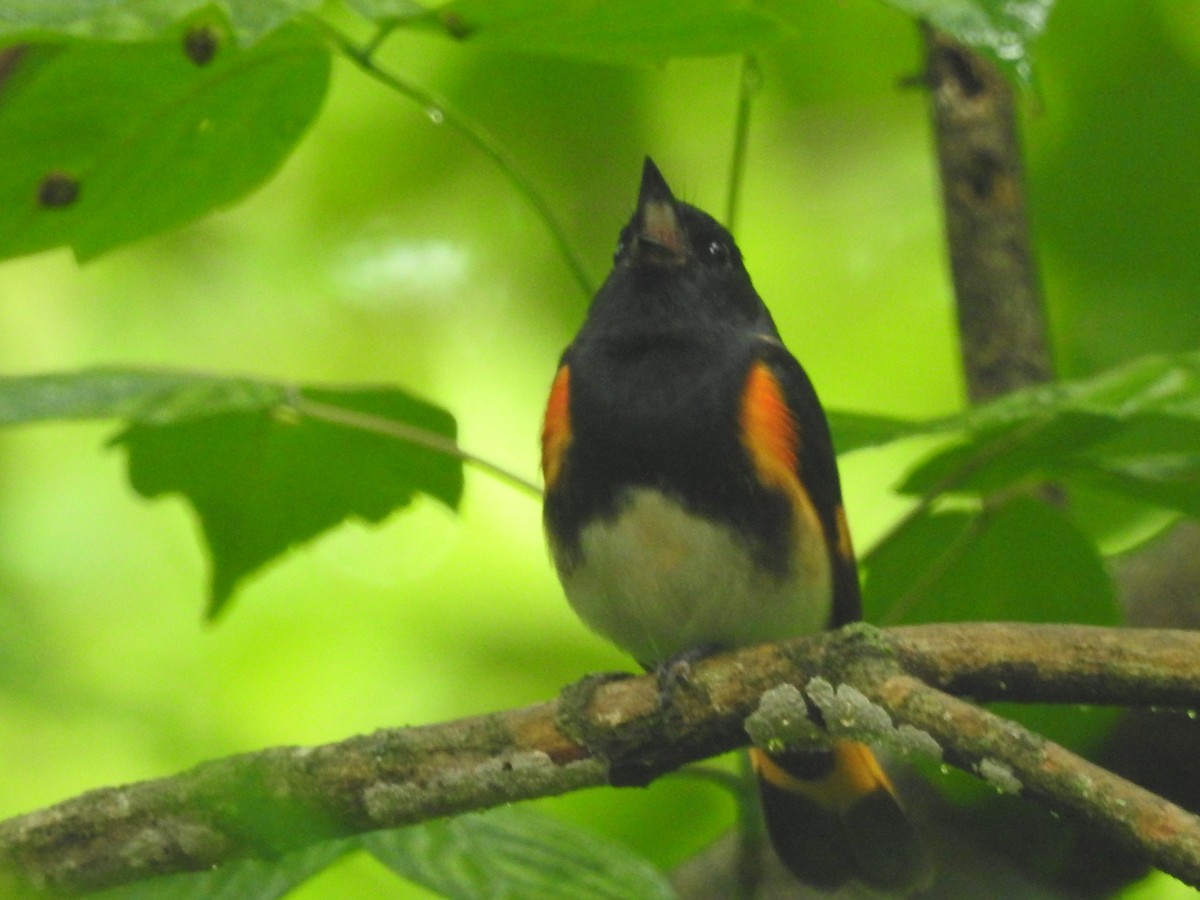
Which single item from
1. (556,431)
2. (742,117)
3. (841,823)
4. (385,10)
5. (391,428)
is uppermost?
(385,10)

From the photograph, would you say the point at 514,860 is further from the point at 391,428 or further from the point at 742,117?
the point at 742,117

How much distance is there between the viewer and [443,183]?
3939mm

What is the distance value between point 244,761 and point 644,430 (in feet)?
2.72

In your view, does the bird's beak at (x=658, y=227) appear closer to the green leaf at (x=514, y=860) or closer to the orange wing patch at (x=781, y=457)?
the orange wing patch at (x=781, y=457)

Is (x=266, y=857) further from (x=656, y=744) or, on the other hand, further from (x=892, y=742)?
(x=892, y=742)

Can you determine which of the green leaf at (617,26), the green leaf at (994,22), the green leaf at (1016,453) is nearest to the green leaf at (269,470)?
the green leaf at (617,26)

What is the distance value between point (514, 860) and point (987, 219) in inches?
71.4

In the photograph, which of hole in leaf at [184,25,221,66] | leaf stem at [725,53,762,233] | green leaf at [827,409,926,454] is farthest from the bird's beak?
hole in leaf at [184,25,221,66]

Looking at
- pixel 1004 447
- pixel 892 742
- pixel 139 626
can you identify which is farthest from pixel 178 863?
pixel 139 626

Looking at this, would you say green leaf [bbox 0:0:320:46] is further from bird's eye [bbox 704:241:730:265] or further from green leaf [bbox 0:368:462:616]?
bird's eye [bbox 704:241:730:265]

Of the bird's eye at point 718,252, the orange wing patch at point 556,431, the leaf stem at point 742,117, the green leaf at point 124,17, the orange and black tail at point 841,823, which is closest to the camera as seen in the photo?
the green leaf at point 124,17

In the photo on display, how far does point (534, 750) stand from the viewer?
1896 mm

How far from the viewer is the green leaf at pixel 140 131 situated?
1885mm

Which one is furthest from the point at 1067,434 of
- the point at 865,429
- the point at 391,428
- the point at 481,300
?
the point at 481,300
